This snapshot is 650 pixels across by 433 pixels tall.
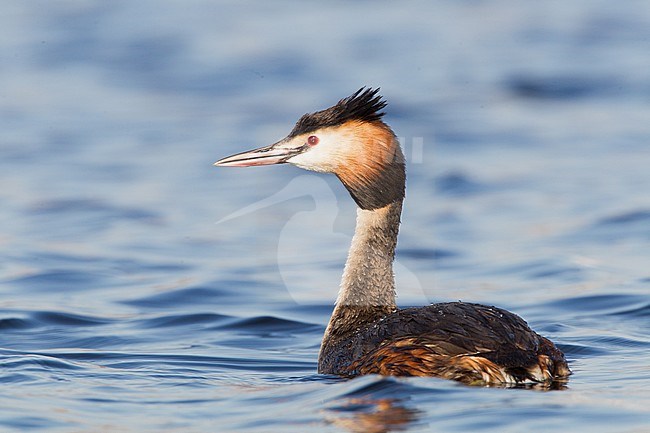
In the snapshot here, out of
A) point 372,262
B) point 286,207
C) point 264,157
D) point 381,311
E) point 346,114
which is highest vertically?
point 286,207

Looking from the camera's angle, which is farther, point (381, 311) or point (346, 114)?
point (381, 311)

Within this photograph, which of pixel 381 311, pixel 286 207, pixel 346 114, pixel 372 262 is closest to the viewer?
pixel 346 114

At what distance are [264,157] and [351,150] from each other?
0.54 meters

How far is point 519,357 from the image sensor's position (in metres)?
6.77

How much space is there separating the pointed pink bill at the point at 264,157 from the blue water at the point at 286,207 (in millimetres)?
1239

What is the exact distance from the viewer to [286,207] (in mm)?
13492

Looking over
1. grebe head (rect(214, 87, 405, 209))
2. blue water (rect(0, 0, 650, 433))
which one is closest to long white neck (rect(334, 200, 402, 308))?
grebe head (rect(214, 87, 405, 209))

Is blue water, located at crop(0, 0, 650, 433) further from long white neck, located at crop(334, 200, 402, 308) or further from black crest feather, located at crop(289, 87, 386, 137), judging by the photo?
black crest feather, located at crop(289, 87, 386, 137)

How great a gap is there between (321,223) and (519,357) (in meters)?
5.90

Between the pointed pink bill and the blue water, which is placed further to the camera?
the pointed pink bill

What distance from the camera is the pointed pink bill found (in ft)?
25.8

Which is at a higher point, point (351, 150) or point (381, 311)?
point (351, 150)

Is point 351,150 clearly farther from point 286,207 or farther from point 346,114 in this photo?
point 286,207

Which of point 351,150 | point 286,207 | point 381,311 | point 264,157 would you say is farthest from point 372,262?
point 286,207
